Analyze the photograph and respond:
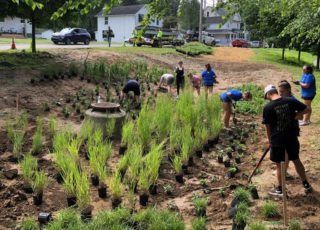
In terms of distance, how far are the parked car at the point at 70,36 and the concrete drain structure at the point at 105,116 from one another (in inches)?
971

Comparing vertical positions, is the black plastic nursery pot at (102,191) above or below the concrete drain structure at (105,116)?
below

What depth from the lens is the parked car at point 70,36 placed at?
1291 inches

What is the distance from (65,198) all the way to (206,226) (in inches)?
86.9

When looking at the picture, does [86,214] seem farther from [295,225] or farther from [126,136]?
[126,136]

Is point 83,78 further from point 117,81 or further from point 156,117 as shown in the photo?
point 156,117

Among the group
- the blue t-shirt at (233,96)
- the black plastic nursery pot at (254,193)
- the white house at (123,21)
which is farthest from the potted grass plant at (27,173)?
the white house at (123,21)

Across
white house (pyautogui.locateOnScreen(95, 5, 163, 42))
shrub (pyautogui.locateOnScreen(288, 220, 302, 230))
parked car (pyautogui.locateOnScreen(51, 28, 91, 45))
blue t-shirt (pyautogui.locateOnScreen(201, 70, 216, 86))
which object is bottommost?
shrub (pyautogui.locateOnScreen(288, 220, 302, 230))

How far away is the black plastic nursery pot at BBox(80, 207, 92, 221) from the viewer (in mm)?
5146

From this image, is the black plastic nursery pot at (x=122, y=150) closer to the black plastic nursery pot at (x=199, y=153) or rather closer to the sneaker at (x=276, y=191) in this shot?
the black plastic nursery pot at (x=199, y=153)

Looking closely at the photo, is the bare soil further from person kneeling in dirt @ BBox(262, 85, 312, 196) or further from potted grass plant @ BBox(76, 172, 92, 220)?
person kneeling in dirt @ BBox(262, 85, 312, 196)

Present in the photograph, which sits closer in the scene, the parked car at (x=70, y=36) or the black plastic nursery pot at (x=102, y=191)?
the black plastic nursery pot at (x=102, y=191)

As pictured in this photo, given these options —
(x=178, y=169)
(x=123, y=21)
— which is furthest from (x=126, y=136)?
(x=123, y=21)

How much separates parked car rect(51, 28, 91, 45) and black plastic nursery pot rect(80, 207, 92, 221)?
29.2m

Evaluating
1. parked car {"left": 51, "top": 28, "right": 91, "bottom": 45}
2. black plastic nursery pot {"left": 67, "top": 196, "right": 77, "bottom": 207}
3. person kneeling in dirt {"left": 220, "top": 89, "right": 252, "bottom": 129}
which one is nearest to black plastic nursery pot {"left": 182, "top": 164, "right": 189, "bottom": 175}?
black plastic nursery pot {"left": 67, "top": 196, "right": 77, "bottom": 207}
